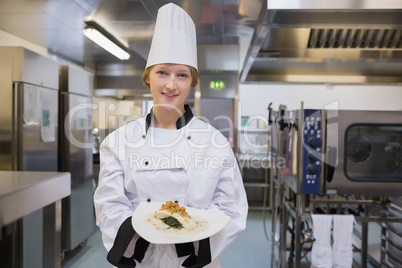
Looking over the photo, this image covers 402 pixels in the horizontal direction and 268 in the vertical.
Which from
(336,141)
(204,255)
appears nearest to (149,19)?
(336,141)

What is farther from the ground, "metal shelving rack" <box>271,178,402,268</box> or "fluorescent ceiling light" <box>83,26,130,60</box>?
"fluorescent ceiling light" <box>83,26,130,60</box>

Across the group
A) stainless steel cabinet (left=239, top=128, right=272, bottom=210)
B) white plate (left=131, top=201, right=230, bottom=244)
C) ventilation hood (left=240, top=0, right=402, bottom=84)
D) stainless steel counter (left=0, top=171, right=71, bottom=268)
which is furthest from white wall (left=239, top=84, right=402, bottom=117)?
stainless steel counter (left=0, top=171, right=71, bottom=268)

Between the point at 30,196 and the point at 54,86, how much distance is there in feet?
8.08

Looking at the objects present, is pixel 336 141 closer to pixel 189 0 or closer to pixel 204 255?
pixel 204 255

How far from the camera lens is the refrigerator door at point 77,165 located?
304 cm

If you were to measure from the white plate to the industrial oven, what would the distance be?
1.06 meters

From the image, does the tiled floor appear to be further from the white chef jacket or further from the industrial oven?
the white chef jacket

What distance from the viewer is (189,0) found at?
2.48m

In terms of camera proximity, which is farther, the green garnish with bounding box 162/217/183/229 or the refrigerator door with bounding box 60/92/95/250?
the refrigerator door with bounding box 60/92/95/250

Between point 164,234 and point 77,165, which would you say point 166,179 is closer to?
point 164,234

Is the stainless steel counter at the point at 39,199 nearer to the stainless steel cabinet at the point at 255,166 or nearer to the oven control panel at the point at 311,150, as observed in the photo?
the oven control panel at the point at 311,150

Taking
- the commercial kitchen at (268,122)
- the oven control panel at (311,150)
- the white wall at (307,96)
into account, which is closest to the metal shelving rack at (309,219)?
the commercial kitchen at (268,122)

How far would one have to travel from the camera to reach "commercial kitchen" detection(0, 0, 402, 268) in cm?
147

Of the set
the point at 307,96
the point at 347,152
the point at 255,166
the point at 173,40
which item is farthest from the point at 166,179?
the point at 307,96
